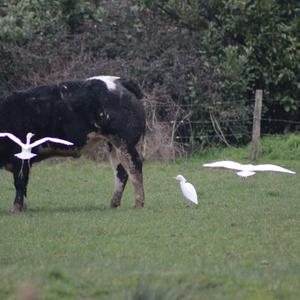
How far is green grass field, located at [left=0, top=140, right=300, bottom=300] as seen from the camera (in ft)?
27.7

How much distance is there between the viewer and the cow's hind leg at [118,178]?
590 inches

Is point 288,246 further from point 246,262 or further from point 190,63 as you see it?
point 190,63

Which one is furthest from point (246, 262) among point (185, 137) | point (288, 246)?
point (185, 137)

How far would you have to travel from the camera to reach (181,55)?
79.9ft

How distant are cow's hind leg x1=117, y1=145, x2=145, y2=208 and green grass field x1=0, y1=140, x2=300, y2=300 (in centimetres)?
46

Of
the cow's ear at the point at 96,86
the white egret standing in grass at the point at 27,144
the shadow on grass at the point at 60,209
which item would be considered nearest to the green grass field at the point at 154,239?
the shadow on grass at the point at 60,209

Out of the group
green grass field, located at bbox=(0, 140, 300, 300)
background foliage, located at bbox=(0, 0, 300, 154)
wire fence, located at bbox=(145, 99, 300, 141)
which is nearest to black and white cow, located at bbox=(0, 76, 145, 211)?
green grass field, located at bbox=(0, 140, 300, 300)

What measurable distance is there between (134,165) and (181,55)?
32.7ft

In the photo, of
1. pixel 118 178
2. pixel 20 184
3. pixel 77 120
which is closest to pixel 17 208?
pixel 20 184

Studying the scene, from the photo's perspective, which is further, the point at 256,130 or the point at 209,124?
the point at 209,124

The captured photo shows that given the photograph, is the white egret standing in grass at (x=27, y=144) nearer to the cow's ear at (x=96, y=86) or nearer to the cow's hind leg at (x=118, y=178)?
the cow's ear at (x=96, y=86)

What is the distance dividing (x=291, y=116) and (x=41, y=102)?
11353mm

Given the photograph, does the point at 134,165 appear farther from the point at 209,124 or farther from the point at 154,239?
the point at 209,124

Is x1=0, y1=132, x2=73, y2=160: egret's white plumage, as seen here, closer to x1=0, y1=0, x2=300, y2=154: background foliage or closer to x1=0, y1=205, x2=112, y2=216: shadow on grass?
x1=0, y1=205, x2=112, y2=216: shadow on grass
